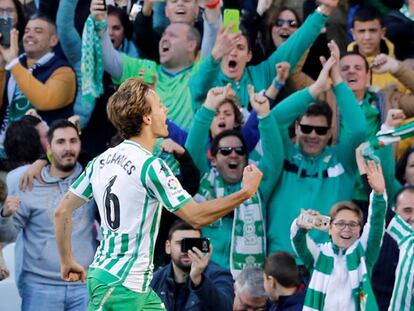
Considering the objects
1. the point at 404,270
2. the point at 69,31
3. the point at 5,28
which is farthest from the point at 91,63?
the point at 404,270

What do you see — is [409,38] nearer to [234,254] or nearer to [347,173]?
[347,173]

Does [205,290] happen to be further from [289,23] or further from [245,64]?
[289,23]

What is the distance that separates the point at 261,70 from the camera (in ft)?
39.7

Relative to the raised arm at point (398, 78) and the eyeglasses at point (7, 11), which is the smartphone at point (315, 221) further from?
the eyeglasses at point (7, 11)

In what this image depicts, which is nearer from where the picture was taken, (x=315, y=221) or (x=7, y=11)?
(x=315, y=221)

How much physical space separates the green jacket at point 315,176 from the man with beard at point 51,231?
1533 mm

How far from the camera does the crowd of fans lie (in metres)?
9.91

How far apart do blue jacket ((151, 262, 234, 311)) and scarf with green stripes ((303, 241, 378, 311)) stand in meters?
0.60

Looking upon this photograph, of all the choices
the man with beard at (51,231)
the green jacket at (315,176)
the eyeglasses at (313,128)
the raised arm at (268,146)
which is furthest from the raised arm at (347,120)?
the man with beard at (51,231)

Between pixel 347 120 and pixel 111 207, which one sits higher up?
pixel 347 120

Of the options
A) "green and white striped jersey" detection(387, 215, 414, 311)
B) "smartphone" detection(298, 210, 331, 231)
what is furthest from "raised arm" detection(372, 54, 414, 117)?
"smartphone" detection(298, 210, 331, 231)

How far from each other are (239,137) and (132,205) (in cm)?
372

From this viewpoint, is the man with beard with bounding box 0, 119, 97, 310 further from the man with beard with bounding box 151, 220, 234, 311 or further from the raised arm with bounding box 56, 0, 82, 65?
the raised arm with bounding box 56, 0, 82, 65

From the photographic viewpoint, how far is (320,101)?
11.6 m
